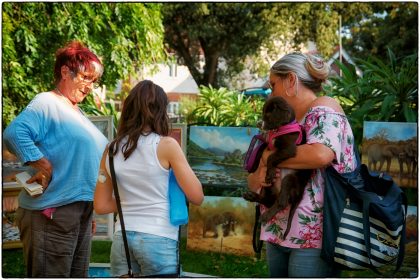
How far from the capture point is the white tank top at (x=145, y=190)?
266cm

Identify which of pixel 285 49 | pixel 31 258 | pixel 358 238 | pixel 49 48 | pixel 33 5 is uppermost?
pixel 285 49

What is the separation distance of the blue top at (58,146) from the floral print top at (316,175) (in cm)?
126

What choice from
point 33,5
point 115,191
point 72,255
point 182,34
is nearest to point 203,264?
point 72,255

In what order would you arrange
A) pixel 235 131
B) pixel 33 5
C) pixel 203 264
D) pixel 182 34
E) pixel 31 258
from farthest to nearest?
1. pixel 182 34
2. pixel 33 5
3. pixel 203 264
4. pixel 235 131
5. pixel 31 258

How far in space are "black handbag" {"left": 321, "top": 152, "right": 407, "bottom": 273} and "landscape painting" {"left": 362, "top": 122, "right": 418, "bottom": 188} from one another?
237 cm

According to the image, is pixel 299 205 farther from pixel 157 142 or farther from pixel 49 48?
pixel 49 48

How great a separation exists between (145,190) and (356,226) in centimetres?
92

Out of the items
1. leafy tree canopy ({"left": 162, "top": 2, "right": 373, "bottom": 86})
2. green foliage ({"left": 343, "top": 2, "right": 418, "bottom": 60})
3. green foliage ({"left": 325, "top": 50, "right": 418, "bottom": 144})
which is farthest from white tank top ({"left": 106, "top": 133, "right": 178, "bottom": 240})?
leafy tree canopy ({"left": 162, "top": 2, "right": 373, "bottom": 86})

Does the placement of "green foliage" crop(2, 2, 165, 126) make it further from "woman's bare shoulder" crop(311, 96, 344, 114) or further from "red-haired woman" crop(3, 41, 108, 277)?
"woman's bare shoulder" crop(311, 96, 344, 114)

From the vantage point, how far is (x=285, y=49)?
→ 32000 mm

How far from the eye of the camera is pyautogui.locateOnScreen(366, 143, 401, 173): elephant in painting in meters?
4.93

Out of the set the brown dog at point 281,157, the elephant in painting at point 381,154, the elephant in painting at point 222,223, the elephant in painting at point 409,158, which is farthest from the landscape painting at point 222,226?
the brown dog at point 281,157

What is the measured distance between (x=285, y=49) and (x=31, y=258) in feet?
96.8

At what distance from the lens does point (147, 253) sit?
8.67 ft
